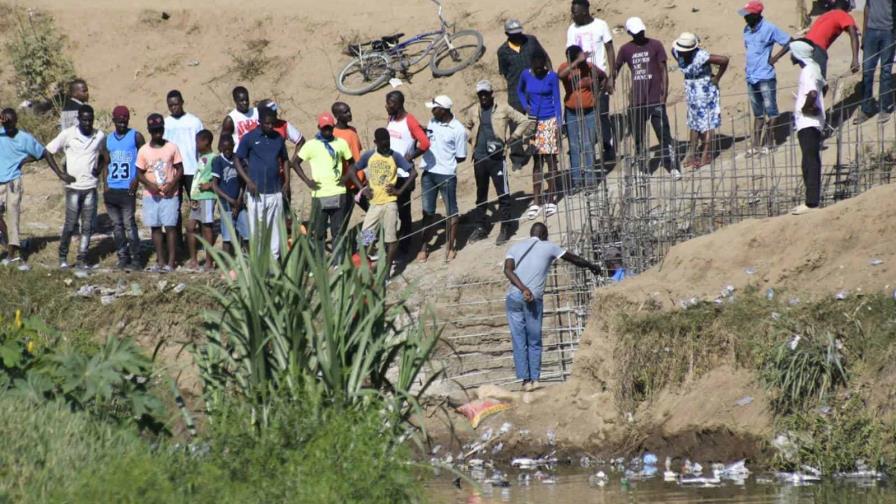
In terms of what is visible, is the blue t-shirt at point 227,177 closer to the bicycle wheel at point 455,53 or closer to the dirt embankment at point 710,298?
the dirt embankment at point 710,298

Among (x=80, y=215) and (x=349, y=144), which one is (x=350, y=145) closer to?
(x=349, y=144)

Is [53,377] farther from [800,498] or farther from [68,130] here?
[68,130]

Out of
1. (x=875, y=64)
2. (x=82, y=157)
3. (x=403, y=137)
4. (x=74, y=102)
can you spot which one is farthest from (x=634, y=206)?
(x=74, y=102)

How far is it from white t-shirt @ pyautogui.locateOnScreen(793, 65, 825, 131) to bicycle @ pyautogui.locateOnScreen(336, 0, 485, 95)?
729 cm

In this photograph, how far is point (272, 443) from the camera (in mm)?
8852

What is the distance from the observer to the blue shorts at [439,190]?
15.9 m

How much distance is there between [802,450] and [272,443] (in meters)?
4.38

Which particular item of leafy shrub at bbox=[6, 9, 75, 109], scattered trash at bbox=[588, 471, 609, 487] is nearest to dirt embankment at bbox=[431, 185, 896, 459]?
scattered trash at bbox=[588, 471, 609, 487]

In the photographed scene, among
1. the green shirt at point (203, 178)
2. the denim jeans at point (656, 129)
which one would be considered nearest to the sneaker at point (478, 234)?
the denim jeans at point (656, 129)

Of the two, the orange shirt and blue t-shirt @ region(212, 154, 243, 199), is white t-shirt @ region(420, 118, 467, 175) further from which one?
blue t-shirt @ region(212, 154, 243, 199)

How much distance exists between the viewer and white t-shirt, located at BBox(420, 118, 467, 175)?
622 inches

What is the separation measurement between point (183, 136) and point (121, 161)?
2.27 feet

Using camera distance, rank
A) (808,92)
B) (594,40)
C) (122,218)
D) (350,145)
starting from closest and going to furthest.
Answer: (808,92) < (350,145) < (594,40) < (122,218)

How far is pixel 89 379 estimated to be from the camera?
9.20 m
